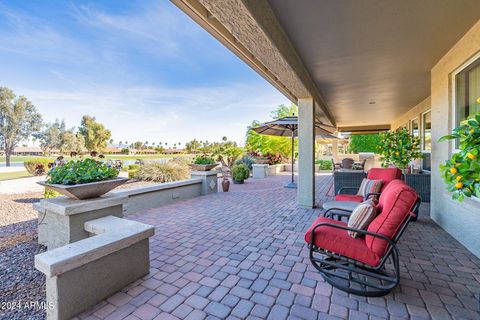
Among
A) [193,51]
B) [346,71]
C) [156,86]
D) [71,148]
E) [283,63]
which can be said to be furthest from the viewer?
[71,148]

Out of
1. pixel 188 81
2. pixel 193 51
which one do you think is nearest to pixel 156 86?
pixel 188 81

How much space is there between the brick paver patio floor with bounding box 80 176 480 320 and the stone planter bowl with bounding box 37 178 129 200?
3.46ft

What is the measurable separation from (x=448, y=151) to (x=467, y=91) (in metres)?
0.95

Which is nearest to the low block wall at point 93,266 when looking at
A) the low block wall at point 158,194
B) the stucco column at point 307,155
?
the low block wall at point 158,194

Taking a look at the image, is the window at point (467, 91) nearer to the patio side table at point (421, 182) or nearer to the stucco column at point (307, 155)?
the patio side table at point (421, 182)

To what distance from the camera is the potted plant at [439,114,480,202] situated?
1704 mm

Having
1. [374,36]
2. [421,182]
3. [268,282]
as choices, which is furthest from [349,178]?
[268,282]

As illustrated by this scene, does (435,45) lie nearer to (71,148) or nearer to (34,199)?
(34,199)

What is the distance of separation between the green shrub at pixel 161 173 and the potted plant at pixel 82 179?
5.09 metres

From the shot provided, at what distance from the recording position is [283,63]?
3.25 meters

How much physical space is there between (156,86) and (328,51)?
69.4 feet

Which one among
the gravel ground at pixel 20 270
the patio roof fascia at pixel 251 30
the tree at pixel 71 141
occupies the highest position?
the tree at pixel 71 141

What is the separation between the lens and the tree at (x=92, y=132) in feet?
106

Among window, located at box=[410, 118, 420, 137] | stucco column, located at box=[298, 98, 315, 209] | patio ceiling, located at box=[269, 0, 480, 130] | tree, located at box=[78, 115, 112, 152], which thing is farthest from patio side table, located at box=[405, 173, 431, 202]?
tree, located at box=[78, 115, 112, 152]
